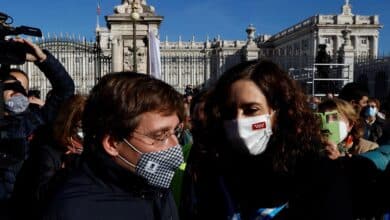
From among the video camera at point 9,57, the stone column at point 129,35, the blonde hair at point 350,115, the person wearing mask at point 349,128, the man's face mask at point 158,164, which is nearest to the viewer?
the man's face mask at point 158,164

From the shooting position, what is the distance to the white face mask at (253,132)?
85.3 inches

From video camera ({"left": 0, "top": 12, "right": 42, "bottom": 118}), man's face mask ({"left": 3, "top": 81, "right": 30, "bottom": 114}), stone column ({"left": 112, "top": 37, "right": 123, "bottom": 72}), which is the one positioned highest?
stone column ({"left": 112, "top": 37, "right": 123, "bottom": 72})

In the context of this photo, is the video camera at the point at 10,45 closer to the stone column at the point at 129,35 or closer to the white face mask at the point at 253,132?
the white face mask at the point at 253,132

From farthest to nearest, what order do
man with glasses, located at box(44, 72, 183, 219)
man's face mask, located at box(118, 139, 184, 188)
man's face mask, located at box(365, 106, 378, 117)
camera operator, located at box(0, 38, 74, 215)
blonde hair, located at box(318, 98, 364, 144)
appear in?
man's face mask, located at box(365, 106, 378, 117) → blonde hair, located at box(318, 98, 364, 144) → camera operator, located at box(0, 38, 74, 215) → man's face mask, located at box(118, 139, 184, 188) → man with glasses, located at box(44, 72, 183, 219)

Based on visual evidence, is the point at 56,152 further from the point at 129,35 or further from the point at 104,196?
the point at 129,35

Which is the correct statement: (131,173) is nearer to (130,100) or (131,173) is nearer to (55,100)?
(130,100)

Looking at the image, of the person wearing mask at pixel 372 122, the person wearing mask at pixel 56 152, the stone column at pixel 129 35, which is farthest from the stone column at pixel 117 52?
the person wearing mask at pixel 56 152

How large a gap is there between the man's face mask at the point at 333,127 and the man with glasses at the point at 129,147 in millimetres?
1336

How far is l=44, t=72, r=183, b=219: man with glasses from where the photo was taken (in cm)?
187

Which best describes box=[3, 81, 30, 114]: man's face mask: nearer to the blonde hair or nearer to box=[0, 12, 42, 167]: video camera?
box=[0, 12, 42, 167]: video camera

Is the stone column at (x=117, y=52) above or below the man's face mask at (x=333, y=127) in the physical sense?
above

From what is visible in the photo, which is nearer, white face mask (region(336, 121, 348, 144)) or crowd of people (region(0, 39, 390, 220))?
crowd of people (region(0, 39, 390, 220))

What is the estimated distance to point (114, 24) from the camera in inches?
505

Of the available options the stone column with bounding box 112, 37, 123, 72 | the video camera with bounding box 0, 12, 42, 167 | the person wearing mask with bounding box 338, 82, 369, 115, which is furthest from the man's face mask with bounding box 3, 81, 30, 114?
the stone column with bounding box 112, 37, 123, 72
